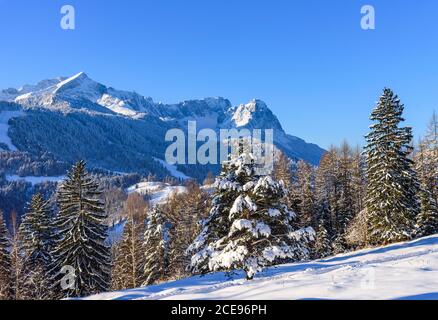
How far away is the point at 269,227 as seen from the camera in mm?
17094

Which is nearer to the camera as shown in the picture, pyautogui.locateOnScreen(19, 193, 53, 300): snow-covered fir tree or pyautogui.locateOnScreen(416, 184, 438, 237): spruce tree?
pyautogui.locateOnScreen(19, 193, 53, 300): snow-covered fir tree

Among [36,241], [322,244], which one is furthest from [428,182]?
[36,241]

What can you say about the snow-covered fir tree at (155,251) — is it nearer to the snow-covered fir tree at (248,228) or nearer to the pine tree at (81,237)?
the pine tree at (81,237)

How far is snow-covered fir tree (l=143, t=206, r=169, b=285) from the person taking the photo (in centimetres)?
4478

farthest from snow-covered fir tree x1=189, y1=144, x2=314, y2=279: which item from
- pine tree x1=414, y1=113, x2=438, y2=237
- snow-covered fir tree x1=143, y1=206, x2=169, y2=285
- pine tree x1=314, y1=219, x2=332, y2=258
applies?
pine tree x1=314, y1=219, x2=332, y2=258

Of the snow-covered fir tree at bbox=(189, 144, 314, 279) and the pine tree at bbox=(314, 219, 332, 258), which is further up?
the snow-covered fir tree at bbox=(189, 144, 314, 279)

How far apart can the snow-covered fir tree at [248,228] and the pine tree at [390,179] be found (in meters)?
16.9

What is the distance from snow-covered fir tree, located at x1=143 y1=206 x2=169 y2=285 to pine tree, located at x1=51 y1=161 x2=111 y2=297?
11985mm

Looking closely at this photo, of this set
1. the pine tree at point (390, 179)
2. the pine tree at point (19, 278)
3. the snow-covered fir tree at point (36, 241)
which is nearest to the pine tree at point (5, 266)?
the pine tree at point (19, 278)

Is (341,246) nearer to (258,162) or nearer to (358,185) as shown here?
(358,185)

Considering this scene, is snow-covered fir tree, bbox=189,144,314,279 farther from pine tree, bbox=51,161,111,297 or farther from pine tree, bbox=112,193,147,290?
pine tree, bbox=112,193,147,290

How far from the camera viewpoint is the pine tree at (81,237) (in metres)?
30.7

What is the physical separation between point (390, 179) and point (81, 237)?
25707 millimetres
